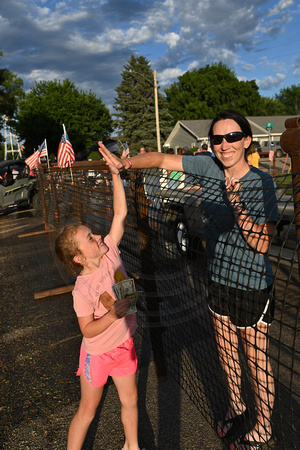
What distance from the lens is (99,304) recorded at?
2074mm

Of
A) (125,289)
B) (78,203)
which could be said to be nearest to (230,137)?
(125,289)

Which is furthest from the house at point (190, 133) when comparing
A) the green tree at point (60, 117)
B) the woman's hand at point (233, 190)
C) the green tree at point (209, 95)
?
the woman's hand at point (233, 190)

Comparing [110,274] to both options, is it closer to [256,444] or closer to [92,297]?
[92,297]

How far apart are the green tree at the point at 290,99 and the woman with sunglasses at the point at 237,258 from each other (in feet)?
318

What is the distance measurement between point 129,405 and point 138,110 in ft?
176

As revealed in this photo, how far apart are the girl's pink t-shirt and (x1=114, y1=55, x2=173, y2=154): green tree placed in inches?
1798

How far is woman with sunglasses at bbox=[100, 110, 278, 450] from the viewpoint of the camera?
6.15ft

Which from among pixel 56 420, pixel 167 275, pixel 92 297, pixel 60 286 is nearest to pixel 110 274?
pixel 92 297

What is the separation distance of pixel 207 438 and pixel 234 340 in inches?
26.9

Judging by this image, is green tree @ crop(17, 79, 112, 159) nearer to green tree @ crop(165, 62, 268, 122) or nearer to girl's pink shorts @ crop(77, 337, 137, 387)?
green tree @ crop(165, 62, 268, 122)

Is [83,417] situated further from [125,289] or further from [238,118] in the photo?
[238,118]

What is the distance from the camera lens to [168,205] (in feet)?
9.04

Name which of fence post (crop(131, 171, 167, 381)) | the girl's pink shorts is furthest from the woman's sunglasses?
the girl's pink shorts

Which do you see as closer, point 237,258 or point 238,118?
point 237,258
